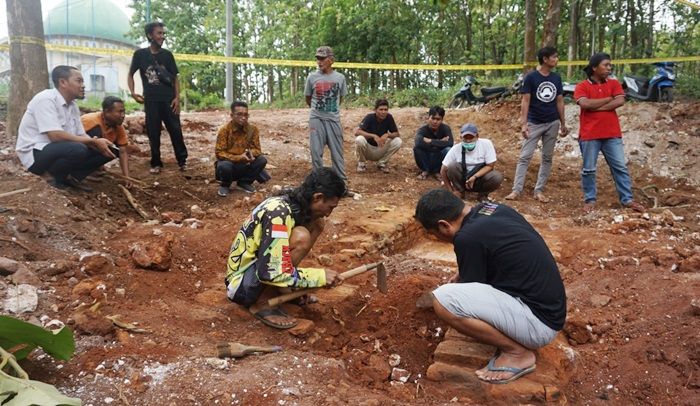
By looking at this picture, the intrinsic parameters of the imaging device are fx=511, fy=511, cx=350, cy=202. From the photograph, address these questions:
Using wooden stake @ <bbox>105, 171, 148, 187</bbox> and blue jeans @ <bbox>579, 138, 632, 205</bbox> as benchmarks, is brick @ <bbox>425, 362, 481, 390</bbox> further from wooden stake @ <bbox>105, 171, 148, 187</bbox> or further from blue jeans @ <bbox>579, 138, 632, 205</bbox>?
wooden stake @ <bbox>105, 171, 148, 187</bbox>

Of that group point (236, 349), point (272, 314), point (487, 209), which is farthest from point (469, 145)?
point (236, 349)

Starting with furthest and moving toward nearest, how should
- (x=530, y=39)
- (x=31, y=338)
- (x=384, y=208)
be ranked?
(x=530, y=39), (x=384, y=208), (x=31, y=338)

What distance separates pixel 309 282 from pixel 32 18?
4638mm

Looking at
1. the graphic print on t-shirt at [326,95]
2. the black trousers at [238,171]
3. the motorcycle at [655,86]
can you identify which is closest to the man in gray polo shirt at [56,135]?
the black trousers at [238,171]

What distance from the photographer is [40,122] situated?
455 centimetres

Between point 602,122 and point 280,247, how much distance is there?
4062 millimetres

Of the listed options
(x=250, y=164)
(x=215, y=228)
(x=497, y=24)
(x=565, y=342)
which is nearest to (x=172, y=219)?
(x=215, y=228)

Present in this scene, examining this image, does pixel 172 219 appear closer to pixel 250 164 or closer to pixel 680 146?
pixel 250 164

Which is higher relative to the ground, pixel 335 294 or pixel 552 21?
pixel 552 21

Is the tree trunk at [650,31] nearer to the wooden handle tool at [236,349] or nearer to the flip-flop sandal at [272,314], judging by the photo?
the flip-flop sandal at [272,314]

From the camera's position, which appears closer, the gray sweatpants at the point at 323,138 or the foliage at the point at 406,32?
the gray sweatpants at the point at 323,138

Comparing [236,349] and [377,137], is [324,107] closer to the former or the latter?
[377,137]

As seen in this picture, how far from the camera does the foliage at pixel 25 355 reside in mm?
1782

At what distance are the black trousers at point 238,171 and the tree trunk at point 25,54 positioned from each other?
6.87 ft
